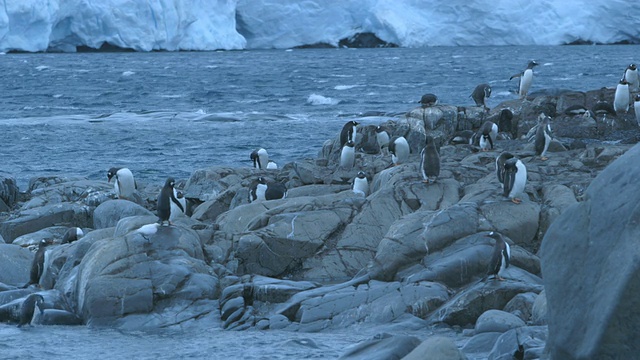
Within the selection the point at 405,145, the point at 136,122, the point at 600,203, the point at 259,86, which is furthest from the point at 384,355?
the point at 259,86

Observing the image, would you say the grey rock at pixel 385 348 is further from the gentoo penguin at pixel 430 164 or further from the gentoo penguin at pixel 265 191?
the gentoo penguin at pixel 265 191

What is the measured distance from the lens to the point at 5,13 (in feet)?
211

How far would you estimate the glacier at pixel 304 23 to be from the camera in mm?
69062

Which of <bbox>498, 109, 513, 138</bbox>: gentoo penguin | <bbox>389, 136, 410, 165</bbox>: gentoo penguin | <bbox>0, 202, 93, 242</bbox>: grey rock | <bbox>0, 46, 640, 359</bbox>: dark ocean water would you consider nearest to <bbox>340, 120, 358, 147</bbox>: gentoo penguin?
<bbox>389, 136, 410, 165</bbox>: gentoo penguin

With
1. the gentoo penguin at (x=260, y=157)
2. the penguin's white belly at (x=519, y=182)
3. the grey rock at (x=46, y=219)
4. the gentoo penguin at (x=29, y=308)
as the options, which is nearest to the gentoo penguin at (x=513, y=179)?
the penguin's white belly at (x=519, y=182)

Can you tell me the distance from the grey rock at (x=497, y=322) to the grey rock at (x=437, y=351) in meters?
2.42

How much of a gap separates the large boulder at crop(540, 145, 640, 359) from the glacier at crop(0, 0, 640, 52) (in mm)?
62415

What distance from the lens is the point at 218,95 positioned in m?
47.4

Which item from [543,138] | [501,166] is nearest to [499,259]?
[501,166]

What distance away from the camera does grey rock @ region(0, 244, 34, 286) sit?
1316cm

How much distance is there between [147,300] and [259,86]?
41838 mm

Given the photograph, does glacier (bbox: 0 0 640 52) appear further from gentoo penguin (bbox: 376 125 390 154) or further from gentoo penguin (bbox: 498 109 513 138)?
gentoo penguin (bbox: 498 109 513 138)

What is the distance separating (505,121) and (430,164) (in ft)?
20.8

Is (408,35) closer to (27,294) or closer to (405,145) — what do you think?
(405,145)
